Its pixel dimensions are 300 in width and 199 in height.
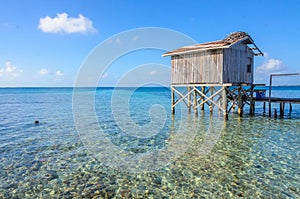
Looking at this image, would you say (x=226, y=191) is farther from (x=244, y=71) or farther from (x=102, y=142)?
(x=244, y=71)

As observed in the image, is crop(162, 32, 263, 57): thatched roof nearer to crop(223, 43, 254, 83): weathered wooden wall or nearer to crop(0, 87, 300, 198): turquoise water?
crop(223, 43, 254, 83): weathered wooden wall

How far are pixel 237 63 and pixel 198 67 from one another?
9.75ft

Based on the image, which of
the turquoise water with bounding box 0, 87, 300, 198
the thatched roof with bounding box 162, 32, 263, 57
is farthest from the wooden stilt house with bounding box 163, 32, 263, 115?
the turquoise water with bounding box 0, 87, 300, 198

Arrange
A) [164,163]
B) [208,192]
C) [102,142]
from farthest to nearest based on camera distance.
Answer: [102,142]
[164,163]
[208,192]

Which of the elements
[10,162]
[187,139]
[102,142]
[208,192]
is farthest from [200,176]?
[10,162]

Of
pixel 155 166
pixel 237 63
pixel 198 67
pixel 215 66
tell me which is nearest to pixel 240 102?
pixel 237 63

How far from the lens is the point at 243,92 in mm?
19016

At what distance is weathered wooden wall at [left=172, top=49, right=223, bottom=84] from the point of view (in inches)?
629

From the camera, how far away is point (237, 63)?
16812 millimetres

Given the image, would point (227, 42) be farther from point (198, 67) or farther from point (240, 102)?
point (240, 102)

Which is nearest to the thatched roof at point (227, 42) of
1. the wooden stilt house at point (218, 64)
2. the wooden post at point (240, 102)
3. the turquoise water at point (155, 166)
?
the wooden stilt house at point (218, 64)

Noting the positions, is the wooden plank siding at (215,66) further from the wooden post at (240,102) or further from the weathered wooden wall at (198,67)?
the wooden post at (240,102)

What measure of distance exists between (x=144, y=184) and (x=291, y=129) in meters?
11.4

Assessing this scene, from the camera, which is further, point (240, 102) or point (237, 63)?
point (240, 102)
